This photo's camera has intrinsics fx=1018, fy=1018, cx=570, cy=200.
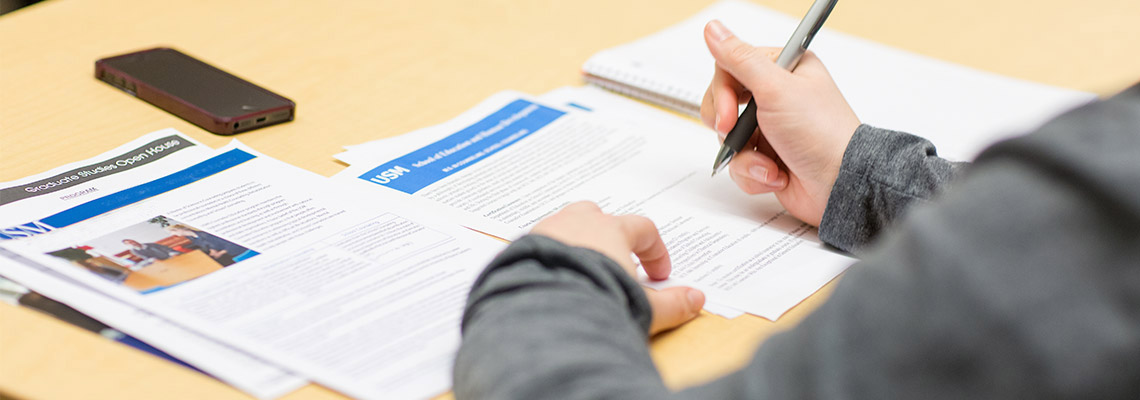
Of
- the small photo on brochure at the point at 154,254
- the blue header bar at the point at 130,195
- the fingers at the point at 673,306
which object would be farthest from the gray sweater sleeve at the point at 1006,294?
the blue header bar at the point at 130,195

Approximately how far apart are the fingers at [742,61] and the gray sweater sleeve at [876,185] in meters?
0.09

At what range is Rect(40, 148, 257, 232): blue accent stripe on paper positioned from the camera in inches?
28.3

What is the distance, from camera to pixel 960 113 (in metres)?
1.08

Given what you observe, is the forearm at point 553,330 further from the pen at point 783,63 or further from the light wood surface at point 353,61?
the pen at point 783,63

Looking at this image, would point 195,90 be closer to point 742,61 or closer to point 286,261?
point 286,261

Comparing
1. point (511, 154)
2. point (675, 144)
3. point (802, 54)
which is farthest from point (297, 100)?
point (802, 54)

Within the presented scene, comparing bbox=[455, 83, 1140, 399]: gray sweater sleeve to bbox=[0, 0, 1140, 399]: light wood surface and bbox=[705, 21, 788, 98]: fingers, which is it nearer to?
bbox=[0, 0, 1140, 399]: light wood surface

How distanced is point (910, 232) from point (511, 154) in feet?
1.87

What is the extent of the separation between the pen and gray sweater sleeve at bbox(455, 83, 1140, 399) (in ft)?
1.52

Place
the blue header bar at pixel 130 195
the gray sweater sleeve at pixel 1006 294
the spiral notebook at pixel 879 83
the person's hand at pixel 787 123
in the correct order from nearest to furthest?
the gray sweater sleeve at pixel 1006 294, the blue header bar at pixel 130 195, the person's hand at pixel 787 123, the spiral notebook at pixel 879 83

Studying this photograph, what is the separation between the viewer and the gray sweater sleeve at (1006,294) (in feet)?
1.16

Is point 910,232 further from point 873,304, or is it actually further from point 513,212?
point 513,212

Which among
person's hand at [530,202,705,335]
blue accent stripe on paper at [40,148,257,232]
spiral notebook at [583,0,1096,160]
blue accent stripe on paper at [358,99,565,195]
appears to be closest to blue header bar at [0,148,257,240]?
blue accent stripe on paper at [40,148,257,232]

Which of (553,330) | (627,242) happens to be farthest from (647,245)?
(553,330)
